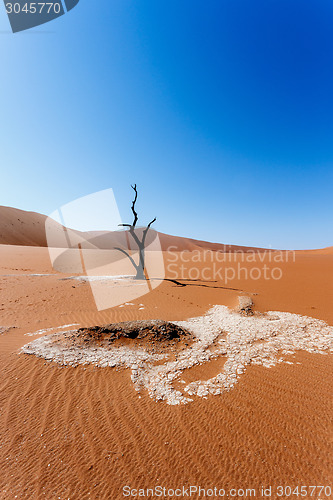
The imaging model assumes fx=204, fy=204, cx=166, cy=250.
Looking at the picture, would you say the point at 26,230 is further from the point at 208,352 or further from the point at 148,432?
the point at 148,432

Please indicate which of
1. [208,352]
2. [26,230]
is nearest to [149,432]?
[208,352]

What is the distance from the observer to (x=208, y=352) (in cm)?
461

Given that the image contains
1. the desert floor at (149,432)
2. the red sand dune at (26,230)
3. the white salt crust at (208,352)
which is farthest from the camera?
the red sand dune at (26,230)

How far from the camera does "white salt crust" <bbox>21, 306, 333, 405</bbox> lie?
3.53 m

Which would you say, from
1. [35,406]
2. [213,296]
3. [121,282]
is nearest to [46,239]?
[121,282]


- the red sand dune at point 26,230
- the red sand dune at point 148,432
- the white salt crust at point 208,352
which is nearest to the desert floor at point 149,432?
the red sand dune at point 148,432

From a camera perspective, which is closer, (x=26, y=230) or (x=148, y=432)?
(x=148, y=432)

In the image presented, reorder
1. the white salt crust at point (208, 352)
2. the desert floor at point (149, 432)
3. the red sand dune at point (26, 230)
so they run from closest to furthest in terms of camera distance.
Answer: the desert floor at point (149, 432), the white salt crust at point (208, 352), the red sand dune at point (26, 230)

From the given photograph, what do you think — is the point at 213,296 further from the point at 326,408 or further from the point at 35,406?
the point at 35,406

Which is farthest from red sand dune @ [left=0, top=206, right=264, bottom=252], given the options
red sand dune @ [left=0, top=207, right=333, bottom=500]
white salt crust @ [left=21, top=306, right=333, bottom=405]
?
red sand dune @ [left=0, top=207, right=333, bottom=500]

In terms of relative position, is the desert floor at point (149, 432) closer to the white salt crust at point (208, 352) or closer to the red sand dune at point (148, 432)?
the red sand dune at point (148, 432)

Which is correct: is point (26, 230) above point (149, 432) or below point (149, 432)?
above

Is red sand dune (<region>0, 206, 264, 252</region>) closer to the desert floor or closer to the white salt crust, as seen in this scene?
the white salt crust

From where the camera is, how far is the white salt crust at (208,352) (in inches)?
139
